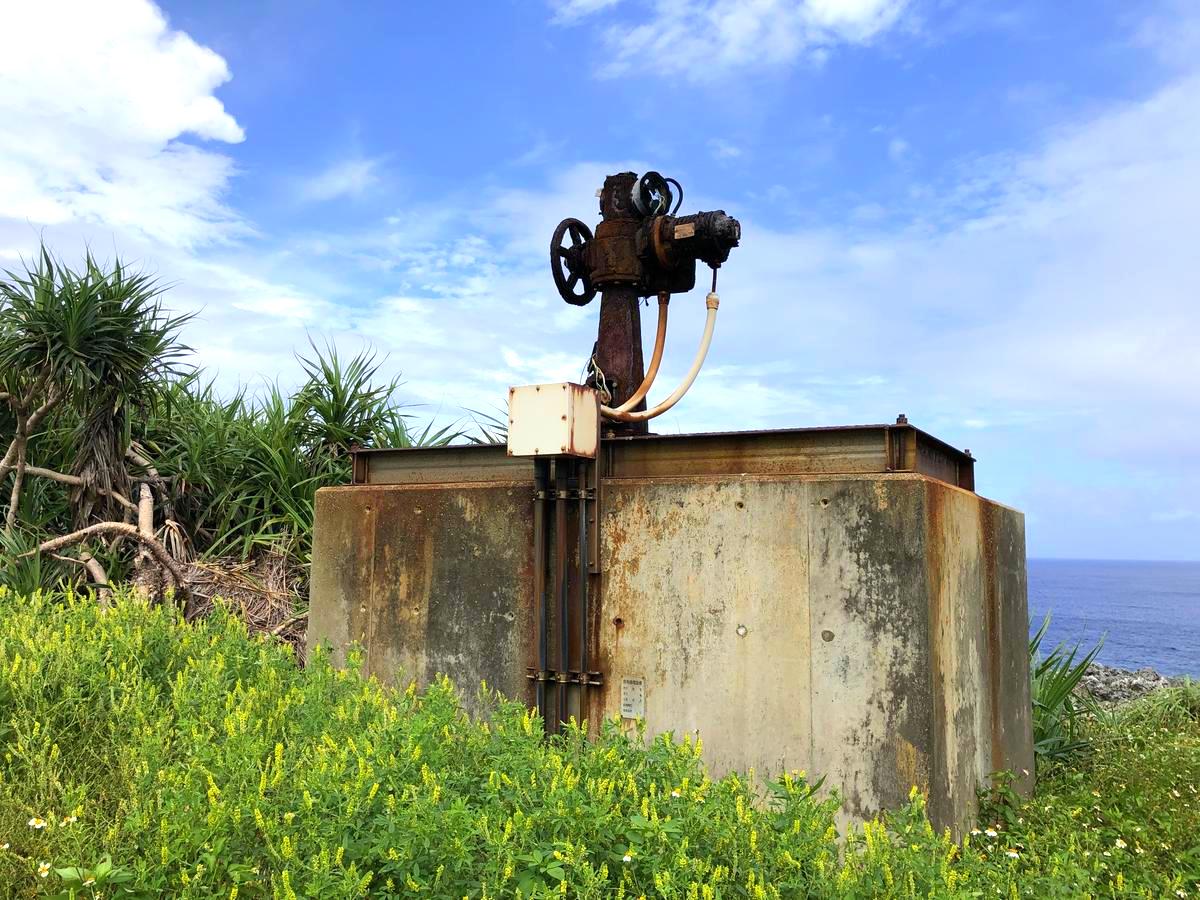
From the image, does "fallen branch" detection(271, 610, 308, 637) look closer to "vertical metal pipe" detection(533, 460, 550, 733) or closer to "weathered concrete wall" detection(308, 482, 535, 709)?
"weathered concrete wall" detection(308, 482, 535, 709)

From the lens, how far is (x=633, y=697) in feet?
17.1

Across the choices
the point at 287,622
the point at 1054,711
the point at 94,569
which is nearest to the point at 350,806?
the point at 287,622

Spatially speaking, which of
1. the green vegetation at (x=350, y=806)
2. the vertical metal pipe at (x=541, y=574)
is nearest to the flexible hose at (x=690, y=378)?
the vertical metal pipe at (x=541, y=574)

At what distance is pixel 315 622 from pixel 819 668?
3406 millimetres

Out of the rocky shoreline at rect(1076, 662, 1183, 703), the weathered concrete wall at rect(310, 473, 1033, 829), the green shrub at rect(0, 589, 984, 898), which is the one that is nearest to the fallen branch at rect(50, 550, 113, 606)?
the weathered concrete wall at rect(310, 473, 1033, 829)

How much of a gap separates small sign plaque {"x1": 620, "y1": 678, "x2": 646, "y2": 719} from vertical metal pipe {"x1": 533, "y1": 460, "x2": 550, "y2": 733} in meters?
0.47

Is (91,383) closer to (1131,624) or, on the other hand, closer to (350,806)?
(350,806)

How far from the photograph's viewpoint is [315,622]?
6371 mm

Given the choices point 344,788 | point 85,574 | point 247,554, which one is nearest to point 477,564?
point 344,788

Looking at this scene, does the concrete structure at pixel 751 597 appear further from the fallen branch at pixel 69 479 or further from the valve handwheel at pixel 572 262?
the fallen branch at pixel 69 479

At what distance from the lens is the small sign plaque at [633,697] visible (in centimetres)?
517

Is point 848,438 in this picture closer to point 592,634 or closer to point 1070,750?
point 592,634

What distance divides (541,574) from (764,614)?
1.31 metres

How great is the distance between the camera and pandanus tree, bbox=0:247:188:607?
363 inches
